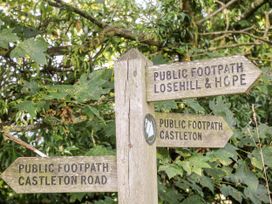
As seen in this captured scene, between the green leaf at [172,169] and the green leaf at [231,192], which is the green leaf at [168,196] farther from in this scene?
the green leaf at [172,169]

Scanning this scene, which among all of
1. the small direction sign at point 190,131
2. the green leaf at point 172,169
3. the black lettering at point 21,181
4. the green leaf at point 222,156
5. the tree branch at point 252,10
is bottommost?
the black lettering at point 21,181

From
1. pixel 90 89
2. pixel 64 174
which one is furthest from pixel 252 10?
pixel 64 174

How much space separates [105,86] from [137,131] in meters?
0.69

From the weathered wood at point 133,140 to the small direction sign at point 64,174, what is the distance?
0.05m

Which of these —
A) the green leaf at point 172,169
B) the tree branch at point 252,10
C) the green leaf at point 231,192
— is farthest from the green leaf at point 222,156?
the tree branch at point 252,10

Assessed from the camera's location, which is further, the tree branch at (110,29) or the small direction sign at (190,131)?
the tree branch at (110,29)

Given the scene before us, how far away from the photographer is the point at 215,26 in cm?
359

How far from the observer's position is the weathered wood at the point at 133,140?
1527 mm

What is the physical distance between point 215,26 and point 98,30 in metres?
1.19

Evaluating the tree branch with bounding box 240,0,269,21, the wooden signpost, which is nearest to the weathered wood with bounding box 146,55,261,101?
the wooden signpost

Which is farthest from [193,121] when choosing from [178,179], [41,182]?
[178,179]

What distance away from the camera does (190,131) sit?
1721 mm

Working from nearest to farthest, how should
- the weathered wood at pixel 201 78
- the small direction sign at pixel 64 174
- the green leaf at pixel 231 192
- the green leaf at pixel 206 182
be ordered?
the weathered wood at pixel 201 78
the small direction sign at pixel 64 174
the green leaf at pixel 206 182
the green leaf at pixel 231 192

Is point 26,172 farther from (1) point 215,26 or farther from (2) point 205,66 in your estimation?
(1) point 215,26
